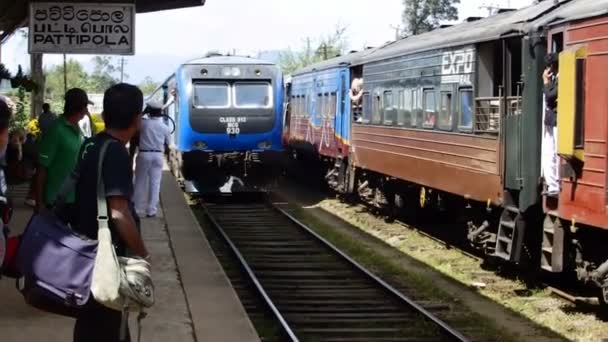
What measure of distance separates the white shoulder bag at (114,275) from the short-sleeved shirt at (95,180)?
0.03 metres

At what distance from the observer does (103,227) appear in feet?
16.0

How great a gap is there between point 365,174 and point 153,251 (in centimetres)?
811

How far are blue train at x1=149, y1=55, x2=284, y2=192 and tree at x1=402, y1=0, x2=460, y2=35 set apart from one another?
2483 inches

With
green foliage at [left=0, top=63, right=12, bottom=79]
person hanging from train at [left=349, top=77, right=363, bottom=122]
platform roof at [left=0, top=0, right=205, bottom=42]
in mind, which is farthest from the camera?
person hanging from train at [left=349, top=77, right=363, bottom=122]

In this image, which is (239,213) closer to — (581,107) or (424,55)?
(424,55)

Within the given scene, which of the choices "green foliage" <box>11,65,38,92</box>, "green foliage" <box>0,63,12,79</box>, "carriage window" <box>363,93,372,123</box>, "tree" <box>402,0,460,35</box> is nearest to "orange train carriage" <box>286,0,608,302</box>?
"carriage window" <box>363,93,372,123</box>

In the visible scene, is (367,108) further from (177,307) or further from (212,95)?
(177,307)

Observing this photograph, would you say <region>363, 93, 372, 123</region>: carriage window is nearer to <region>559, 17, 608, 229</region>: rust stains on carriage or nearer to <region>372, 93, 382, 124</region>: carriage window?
<region>372, 93, 382, 124</region>: carriage window

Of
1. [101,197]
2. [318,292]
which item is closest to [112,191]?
[101,197]

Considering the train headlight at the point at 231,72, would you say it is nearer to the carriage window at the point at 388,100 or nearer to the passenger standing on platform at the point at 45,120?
the carriage window at the point at 388,100

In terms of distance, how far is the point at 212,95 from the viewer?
70.2 ft

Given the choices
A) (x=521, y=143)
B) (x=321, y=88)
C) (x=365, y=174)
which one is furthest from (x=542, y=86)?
(x=321, y=88)

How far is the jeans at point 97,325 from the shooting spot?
4.96 m

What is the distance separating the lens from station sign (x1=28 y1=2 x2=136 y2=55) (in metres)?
12.6
